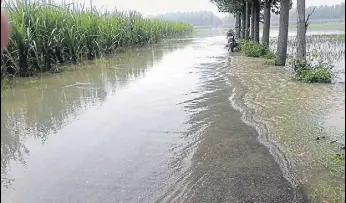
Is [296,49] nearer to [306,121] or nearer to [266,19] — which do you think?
[266,19]

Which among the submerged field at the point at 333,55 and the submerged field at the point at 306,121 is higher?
the submerged field at the point at 333,55

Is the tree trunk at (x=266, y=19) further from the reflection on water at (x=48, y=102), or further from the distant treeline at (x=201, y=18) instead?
the distant treeline at (x=201, y=18)

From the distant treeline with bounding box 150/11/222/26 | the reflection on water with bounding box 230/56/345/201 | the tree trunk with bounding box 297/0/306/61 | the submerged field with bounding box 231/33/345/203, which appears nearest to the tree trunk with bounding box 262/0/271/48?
the tree trunk with bounding box 297/0/306/61

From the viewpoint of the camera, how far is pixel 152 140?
15.2ft

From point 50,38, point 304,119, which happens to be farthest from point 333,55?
point 50,38

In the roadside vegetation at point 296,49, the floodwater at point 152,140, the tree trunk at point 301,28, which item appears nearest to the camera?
the floodwater at point 152,140

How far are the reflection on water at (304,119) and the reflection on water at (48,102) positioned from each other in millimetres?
2634

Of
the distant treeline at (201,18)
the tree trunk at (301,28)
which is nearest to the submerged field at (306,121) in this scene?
the tree trunk at (301,28)

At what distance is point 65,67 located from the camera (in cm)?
1048


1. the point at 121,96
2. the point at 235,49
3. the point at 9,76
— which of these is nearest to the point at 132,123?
the point at 121,96

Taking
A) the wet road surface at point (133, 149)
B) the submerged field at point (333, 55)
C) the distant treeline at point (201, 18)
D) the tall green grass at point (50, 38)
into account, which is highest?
the distant treeline at point (201, 18)

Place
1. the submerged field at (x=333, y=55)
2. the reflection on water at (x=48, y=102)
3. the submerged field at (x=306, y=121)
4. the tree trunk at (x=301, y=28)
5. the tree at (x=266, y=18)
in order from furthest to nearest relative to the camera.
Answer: the tree at (x=266, y=18), the tree trunk at (x=301, y=28), the reflection on water at (x=48, y=102), the submerged field at (x=306, y=121), the submerged field at (x=333, y=55)

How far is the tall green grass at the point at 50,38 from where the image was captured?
8516 millimetres

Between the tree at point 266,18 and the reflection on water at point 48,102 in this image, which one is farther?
the tree at point 266,18
